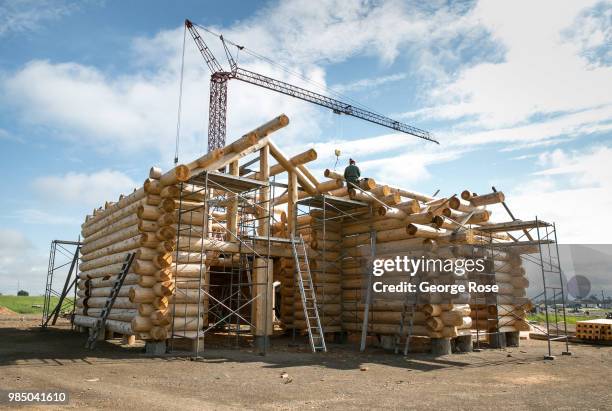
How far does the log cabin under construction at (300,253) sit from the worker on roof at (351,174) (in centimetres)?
24

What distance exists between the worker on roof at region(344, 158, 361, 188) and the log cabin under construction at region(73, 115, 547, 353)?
0.24 metres

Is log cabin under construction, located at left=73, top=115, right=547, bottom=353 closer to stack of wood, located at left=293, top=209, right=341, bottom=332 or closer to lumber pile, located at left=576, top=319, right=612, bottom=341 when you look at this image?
stack of wood, located at left=293, top=209, right=341, bottom=332

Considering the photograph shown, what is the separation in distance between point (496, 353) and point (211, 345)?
363 inches

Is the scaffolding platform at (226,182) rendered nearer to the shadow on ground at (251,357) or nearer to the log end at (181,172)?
the log end at (181,172)

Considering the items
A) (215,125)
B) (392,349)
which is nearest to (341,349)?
(392,349)

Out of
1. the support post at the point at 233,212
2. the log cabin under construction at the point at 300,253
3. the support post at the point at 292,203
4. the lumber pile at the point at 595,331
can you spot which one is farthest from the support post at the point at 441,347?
the lumber pile at the point at 595,331

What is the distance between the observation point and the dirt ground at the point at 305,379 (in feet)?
25.6

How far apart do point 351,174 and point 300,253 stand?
3.32 metres

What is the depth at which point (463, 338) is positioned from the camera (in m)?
15.4

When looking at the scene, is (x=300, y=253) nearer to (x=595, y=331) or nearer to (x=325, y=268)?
(x=325, y=268)

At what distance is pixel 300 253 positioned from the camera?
16.9 meters

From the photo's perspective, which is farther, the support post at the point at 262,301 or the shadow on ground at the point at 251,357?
the support post at the point at 262,301

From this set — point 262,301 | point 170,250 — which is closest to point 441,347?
point 262,301

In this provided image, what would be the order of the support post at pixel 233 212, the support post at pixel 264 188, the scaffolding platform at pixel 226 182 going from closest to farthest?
1. the scaffolding platform at pixel 226 182
2. the support post at pixel 233 212
3. the support post at pixel 264 188
